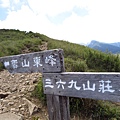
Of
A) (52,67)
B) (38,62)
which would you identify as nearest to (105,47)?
(38,62)

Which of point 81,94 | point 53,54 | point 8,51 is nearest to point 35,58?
point 53,54

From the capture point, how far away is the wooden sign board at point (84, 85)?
2.45m

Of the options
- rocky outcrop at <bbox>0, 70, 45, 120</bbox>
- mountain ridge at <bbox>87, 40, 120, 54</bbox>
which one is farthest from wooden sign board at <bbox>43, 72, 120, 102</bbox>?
mountain ridge at <bbox>87, 40, 120, 54</bbox>

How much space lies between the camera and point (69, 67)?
6.02 meters

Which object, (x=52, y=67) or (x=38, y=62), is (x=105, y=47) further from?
(x=52, y=67)

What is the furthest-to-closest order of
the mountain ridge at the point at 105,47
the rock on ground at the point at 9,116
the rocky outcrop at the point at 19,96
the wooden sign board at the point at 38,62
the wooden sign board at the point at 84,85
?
the mountain ridge at the point at 105,47 → the rocky outcrop at the point at 19,96 → the rock on ground at the point at 9,116 → the wooden sign board at the point at 38,62 → the wooden sign board at the point at 84,85

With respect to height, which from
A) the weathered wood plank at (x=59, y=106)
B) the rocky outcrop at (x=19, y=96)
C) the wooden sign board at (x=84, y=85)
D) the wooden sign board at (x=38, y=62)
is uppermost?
the wooden sign board at (x=38, y=62)

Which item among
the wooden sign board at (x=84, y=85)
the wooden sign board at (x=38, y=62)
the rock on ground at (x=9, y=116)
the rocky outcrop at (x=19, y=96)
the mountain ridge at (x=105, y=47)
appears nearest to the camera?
the wooden sign board at (x=84, y=85)

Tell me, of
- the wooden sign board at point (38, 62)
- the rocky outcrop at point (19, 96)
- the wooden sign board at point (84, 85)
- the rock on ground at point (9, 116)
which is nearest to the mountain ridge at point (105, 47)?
the rocky outcrop at point (19, 96)

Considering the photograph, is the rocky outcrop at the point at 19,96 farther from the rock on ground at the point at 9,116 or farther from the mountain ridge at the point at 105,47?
the mountain ridge at the point at 105,47

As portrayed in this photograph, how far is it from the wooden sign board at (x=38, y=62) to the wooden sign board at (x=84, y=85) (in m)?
0.11

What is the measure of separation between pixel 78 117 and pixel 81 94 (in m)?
2.02

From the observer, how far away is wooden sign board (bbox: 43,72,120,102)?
2449 millimetres

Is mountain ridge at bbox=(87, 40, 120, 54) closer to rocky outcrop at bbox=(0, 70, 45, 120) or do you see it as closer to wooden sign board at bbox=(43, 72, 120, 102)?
rocky outcrop at bbox=(0, 70, 45, 120)
